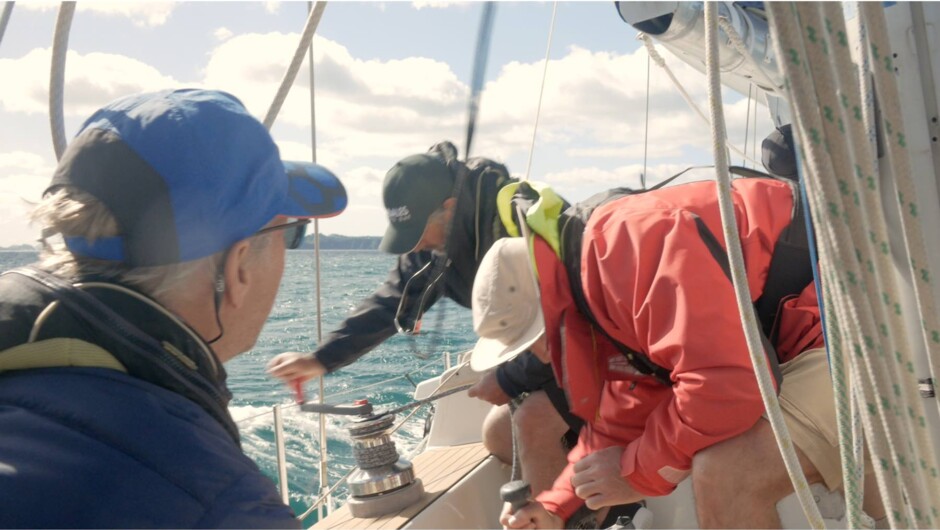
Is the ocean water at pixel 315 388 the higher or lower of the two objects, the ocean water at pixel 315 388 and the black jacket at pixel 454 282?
the lower

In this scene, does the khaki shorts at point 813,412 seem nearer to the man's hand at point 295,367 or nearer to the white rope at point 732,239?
the white rope at point 732,239

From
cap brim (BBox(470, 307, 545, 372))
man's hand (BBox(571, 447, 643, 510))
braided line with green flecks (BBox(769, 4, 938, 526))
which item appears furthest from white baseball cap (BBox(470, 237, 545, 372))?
braided line with green flecks (BBox(769, 4, 938, 526))

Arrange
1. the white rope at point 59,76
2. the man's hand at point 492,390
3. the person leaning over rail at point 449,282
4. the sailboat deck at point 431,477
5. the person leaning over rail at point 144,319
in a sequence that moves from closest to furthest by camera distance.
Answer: the person leaning over rail at point 144,319 → the white rope at point 59,76 → the sailboat deck at point 431,477 → the person leaning over rail at point 449,282 → the man's hand at point 492,390

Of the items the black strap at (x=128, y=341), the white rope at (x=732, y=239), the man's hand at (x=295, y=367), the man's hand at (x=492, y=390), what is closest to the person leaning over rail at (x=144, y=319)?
the black strap at (x=128, y=341)

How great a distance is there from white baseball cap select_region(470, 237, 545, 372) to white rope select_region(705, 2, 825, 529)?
0.96 metres

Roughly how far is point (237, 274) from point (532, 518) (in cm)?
125

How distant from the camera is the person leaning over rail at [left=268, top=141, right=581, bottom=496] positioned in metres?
2.30

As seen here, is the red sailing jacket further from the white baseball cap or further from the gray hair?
the gray hair

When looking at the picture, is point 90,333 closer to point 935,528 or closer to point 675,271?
point 935,528

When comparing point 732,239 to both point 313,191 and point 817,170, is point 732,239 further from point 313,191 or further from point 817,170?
point 313,191

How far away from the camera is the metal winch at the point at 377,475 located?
7.31ft

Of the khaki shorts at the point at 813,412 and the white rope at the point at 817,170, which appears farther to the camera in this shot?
the khaki shorts at the point at 813,412

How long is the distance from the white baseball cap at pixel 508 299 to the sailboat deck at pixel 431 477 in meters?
Answer: 0.61

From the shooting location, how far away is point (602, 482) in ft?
5.77
